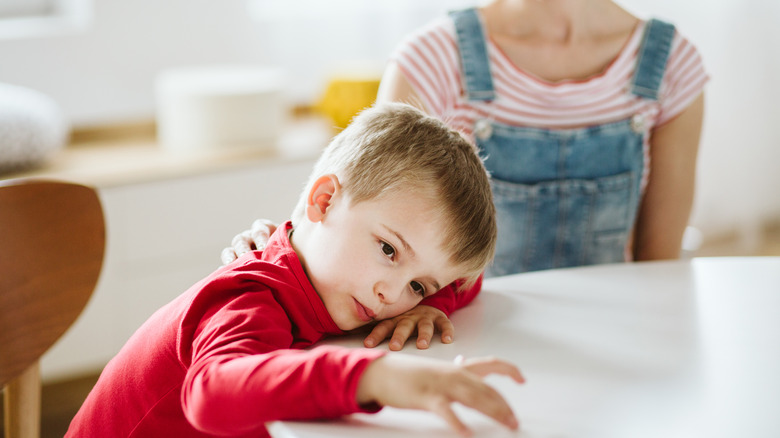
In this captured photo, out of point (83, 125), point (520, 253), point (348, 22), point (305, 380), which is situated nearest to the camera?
point (305, 380)

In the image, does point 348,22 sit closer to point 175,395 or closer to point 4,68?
point 4,68

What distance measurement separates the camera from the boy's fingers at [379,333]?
695mm

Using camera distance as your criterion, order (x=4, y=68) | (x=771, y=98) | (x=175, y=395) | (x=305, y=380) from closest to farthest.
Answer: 1. (x=305, y=380)
2. (x=175, y=395)
3. (x=4, y=68)
4. (x=771, y=98)

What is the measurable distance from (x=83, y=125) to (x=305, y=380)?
1730mm

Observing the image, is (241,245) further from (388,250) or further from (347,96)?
(347,96)

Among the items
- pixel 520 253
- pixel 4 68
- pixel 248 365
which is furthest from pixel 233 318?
pixel 4 68

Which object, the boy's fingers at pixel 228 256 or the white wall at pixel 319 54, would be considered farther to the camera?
the white wall at pixel 319 54

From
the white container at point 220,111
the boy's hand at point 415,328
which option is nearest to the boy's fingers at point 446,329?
the boy's hand at point 415,328

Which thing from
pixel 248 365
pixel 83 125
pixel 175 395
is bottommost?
pixel 83 125

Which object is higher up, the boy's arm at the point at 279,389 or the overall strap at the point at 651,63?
the overall strap at the point at 651,63

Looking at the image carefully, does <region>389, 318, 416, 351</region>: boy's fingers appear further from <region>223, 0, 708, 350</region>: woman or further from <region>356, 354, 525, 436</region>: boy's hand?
<region>223, 0, 708, 350</region>: woman

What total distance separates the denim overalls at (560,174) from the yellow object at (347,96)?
93cm

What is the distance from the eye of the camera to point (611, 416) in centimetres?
57

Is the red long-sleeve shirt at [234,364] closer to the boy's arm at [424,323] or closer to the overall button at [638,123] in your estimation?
the boy's arm at [424,323]
